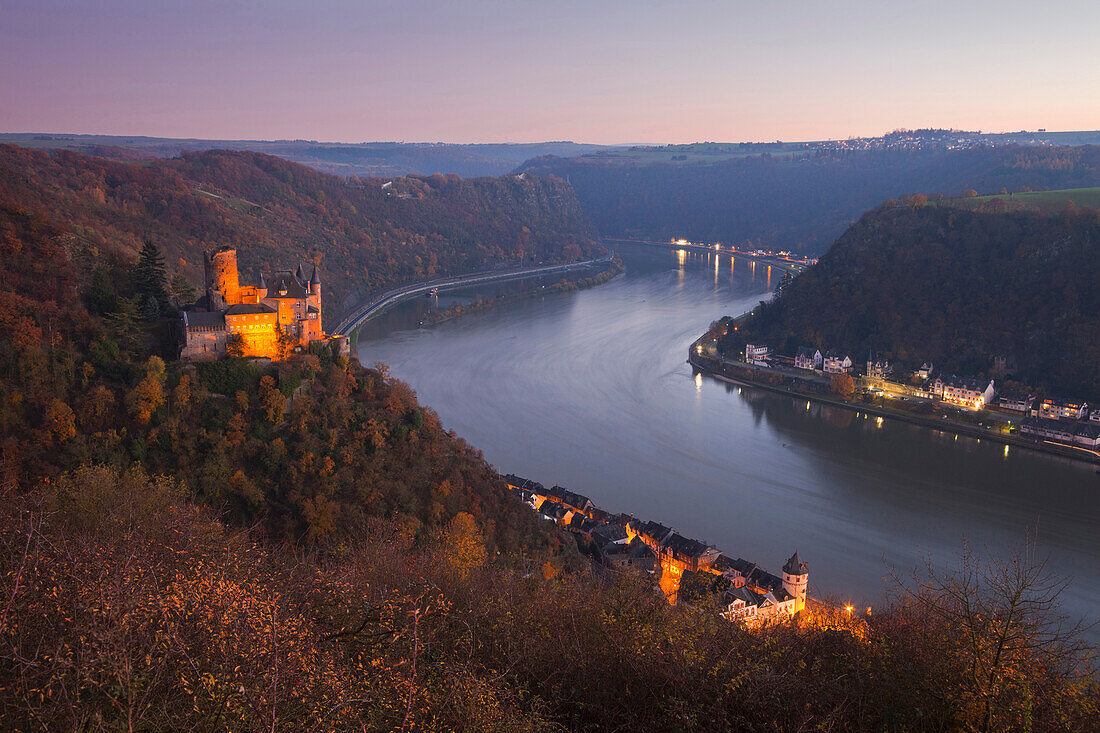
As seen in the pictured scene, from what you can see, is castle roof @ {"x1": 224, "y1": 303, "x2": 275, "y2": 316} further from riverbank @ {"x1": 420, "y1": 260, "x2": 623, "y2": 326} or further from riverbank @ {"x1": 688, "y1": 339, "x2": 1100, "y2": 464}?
riverbank @ {"x1": 420, "y1": 260, "x2": 623, "y2": 326}

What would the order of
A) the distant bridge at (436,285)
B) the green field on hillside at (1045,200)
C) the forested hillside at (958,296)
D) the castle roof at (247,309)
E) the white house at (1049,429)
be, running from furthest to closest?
the distant bridge at (436,285), the green field on hillside at (1045,200), the forested hillside at (958,296), the white house at (1049,429), the castle roof at (247,309)

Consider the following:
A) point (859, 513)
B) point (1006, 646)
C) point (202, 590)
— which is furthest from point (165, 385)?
point (859, 513)

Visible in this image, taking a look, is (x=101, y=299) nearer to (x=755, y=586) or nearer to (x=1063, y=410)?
(x=755, y=586)

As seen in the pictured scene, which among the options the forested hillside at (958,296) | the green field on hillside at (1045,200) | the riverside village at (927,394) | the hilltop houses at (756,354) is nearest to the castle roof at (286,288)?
the riverside village at (927,394)

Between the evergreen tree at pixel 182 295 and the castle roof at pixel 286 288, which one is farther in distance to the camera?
the evergreen tree at pixel 182 295

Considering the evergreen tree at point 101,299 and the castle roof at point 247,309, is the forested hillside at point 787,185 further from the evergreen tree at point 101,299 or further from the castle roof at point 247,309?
the evergreen tree at point 101,299

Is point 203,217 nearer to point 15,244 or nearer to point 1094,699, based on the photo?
point 15,244

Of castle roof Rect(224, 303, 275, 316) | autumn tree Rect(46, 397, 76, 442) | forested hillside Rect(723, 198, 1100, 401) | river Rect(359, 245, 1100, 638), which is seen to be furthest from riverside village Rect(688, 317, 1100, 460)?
autumn tree Rect(46, 397, 76, 442)
